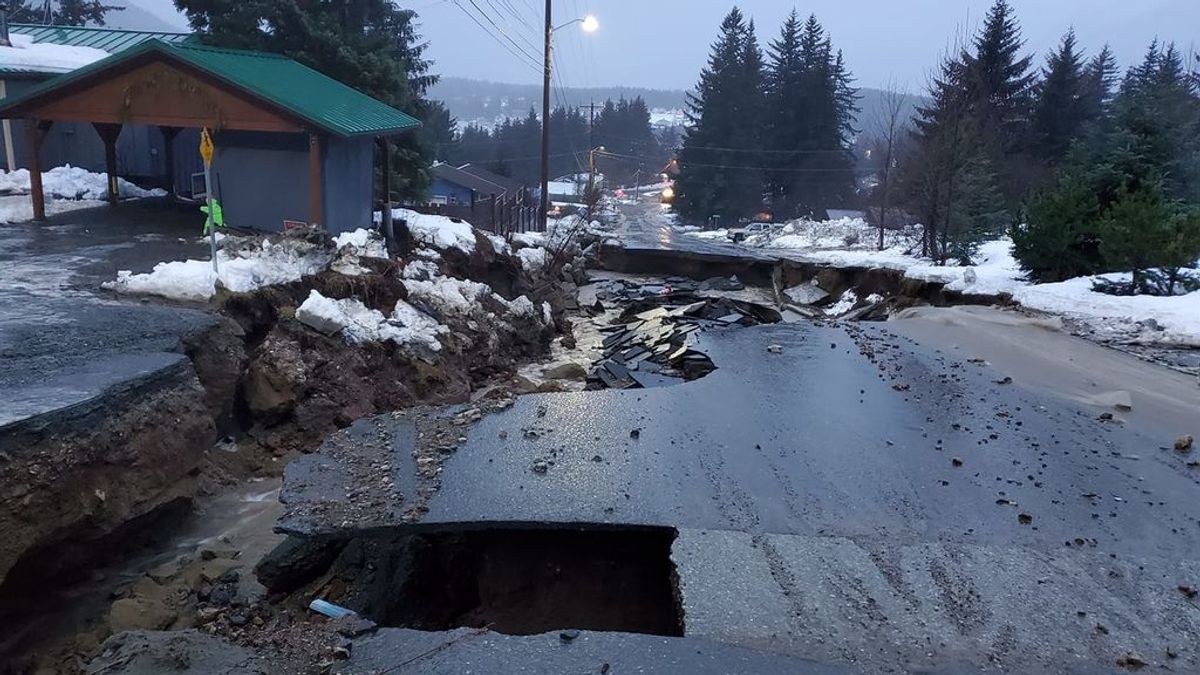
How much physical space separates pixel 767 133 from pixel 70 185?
44678 millimetres

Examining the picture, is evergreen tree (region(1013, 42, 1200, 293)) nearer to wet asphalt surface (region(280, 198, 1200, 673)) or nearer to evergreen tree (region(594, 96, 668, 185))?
wet asphalt surface (region(280, 198, 1200, 673))

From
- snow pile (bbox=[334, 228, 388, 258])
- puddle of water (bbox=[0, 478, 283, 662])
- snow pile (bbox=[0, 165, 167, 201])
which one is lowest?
puddle of water (bbox=[0, 478, 283, 662])

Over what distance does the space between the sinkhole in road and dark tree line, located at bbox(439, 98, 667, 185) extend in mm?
71956

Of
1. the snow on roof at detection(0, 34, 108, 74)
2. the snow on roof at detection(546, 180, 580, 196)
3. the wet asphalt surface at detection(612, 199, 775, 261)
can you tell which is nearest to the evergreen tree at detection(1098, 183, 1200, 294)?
the wet asphalt surface at detection(612, 199, 775, 261)

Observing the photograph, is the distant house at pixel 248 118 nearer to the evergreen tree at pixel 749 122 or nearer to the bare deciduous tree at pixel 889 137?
the bare deciduous tree at pixel 889 137

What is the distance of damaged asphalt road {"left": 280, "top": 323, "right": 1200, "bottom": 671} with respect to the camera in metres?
4.14

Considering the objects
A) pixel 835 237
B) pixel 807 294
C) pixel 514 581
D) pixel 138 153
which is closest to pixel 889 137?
pixel 835 237

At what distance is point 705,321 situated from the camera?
48.9 feet


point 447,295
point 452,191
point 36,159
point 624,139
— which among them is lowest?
point 447,295

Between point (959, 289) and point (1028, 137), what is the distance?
24.9 metres

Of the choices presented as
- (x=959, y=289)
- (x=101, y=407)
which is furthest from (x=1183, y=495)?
(x=959, y=289)

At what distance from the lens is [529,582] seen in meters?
5.17

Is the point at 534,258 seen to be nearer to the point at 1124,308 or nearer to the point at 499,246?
the point at 499,246

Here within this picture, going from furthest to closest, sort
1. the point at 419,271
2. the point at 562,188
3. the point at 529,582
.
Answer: the point at 562,188
the point at 419,271
the point at 529,582
